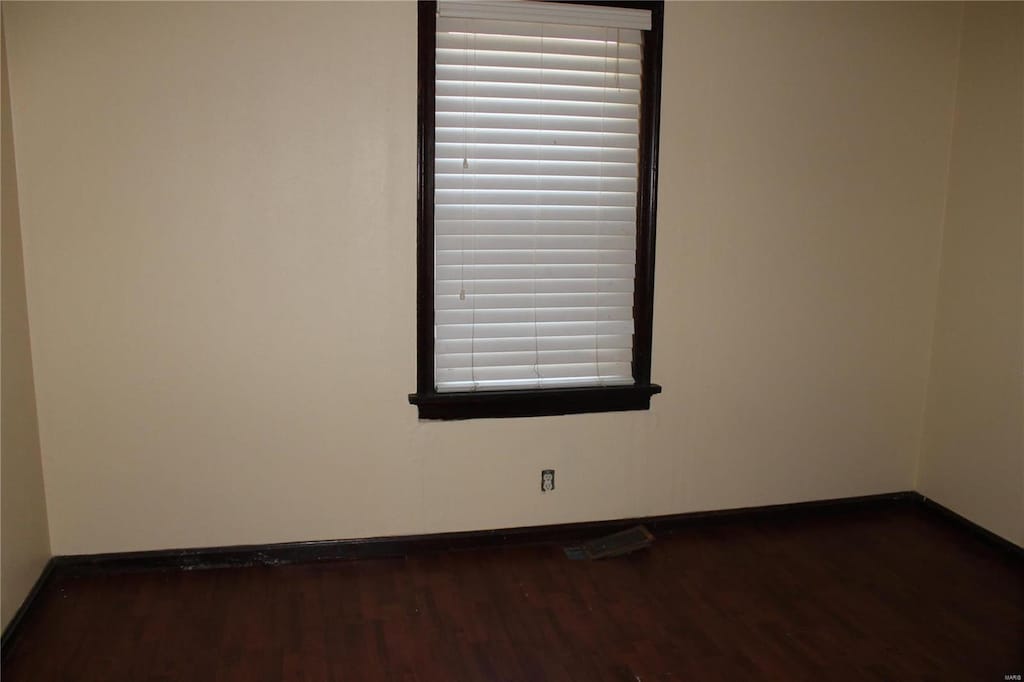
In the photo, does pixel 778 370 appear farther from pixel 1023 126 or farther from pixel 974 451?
pixel 1023 126

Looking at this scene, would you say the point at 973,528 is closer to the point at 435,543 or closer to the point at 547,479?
the point at 547,479

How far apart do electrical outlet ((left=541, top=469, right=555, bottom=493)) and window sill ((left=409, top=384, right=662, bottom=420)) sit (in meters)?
0.27

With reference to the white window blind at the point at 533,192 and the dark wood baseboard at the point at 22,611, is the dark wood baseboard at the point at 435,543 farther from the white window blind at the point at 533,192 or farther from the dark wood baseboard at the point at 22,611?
the white window blind at the point at 533,192

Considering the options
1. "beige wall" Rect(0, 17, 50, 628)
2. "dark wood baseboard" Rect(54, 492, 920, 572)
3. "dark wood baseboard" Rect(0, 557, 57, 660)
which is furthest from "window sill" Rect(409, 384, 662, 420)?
"dark wood baseboard" Rect(0, 557, 57, 660)

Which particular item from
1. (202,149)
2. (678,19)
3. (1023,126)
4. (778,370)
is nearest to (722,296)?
(778,370)

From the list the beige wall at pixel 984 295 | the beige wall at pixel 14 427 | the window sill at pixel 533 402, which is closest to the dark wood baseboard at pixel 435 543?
the beige wall at pixel 14 427

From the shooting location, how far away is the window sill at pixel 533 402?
3.27 meters

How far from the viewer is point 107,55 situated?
9.29 ft

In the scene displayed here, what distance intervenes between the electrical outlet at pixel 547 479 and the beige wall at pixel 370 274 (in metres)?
0.04

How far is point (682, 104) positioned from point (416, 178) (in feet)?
4.08

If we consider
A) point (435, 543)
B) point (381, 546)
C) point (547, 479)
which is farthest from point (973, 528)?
point (381, 546)

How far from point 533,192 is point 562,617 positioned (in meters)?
1.76

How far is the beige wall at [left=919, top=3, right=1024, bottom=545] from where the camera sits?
3355 mm

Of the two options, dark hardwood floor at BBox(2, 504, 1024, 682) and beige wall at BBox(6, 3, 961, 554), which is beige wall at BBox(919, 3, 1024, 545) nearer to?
beige wall at BBox(6, 3, 961, 554)
